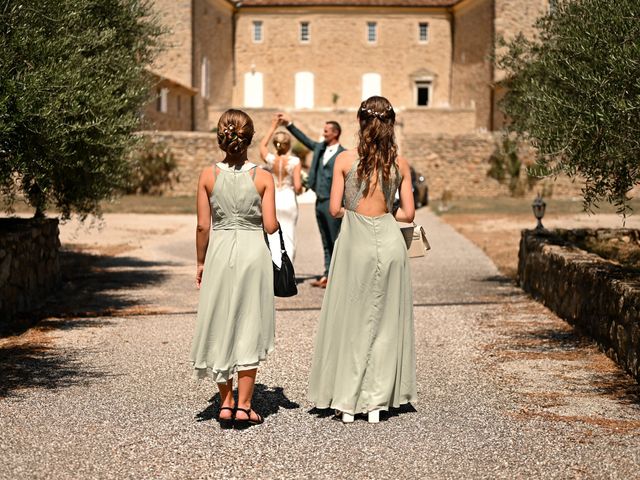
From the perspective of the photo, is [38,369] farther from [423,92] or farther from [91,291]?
[423,92]

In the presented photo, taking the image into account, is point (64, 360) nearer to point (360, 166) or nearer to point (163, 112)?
point (360, 166)

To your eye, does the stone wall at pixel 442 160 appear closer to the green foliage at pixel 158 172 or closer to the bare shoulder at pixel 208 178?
the green foliage at pixel 158 172

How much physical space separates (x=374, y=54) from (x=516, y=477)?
5629 centimetres

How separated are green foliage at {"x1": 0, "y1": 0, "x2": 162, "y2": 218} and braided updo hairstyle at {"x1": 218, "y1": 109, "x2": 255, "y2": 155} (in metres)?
2.59

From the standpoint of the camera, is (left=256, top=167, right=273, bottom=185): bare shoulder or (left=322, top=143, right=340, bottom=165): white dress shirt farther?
(left=322, top=143, right=340, bottom=165): white dress shirt

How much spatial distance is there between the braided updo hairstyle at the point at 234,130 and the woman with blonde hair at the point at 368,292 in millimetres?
590

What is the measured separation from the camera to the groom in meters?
10.5

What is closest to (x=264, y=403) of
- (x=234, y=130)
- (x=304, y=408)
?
(x=304, y=408)

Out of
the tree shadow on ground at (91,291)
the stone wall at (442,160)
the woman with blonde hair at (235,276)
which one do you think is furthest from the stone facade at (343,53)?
the woman with blonde hair at (235,276)

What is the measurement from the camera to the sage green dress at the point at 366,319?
5602 millimetres

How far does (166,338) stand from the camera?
8336mm

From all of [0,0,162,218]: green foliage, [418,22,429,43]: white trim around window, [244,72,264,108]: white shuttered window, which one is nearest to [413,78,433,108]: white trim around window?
[418,22,429,43]: white trim around window

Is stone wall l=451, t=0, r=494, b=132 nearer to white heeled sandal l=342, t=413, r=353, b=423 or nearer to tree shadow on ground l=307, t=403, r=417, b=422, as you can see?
tree shadow on ground l=307, t=403, r=417, b=422

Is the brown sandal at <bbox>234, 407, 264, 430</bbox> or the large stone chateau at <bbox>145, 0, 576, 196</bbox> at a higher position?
the large stone chateau at <bbox>145, 0, 576, 196</bbox>
